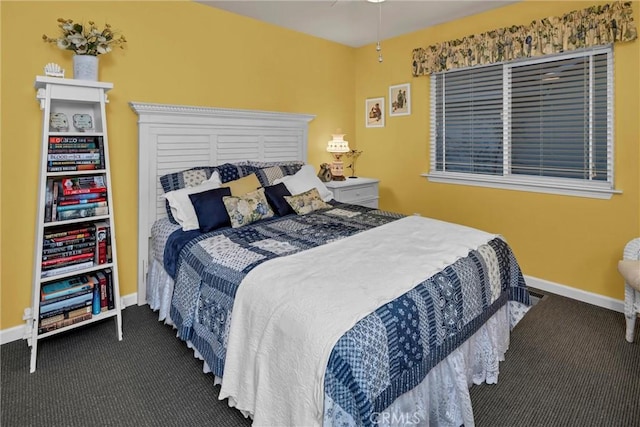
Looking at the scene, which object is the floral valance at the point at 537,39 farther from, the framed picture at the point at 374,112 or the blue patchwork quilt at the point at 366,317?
the blue patchwork quilt at the point at 366,317

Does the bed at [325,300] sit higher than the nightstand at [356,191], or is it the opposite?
the nightstand at [356,191]

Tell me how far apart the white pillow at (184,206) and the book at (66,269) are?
0.63 meters

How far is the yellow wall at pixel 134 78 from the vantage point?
2.47m

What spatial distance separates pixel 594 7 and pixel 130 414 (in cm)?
A: 408

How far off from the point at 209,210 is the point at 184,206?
0.26 meters

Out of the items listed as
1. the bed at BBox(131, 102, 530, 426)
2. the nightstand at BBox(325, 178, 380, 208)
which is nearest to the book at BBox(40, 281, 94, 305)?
the bed at BBox(131, 102, 530, 426)

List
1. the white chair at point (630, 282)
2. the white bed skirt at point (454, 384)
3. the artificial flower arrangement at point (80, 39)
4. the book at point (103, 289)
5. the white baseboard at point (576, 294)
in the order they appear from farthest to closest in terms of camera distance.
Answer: the white baseboard at point (576, 294) → the book at point (103, 289) → the artificial flower arrangement at point (80, 39) → the white chair at point (630, 282) → the white bed skirt at point (454, 384)

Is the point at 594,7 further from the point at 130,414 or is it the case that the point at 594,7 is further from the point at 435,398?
the point at 130,414

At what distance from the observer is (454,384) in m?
1.73

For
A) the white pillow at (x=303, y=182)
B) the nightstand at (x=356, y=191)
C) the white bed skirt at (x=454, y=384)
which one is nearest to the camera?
the white bed skirt at (x=454, y=384)

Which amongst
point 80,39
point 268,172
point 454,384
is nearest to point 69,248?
point 80,39

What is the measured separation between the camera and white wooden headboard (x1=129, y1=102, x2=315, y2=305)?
2996 mm

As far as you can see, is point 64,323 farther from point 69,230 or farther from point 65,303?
point 69,230

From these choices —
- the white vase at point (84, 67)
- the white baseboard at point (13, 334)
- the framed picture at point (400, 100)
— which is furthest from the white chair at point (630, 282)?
the white baseboard at point (13, 334)
